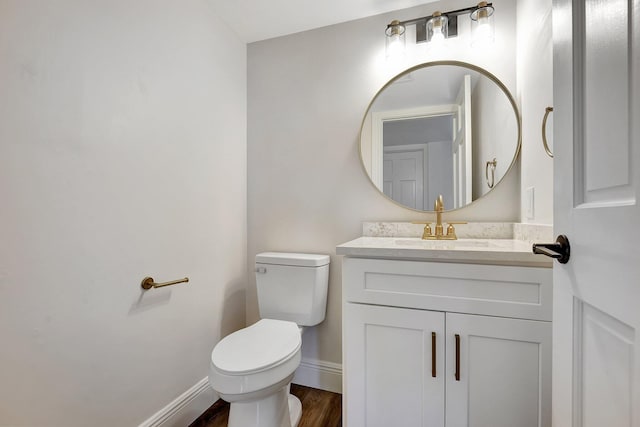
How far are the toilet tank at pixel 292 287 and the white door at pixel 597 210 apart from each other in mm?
1095

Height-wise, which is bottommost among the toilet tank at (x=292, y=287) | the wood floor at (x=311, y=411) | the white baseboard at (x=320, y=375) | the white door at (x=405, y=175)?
the wood floor at (x=311, y=411)

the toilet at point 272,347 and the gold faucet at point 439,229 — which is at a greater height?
the gold faucet at point 439,229

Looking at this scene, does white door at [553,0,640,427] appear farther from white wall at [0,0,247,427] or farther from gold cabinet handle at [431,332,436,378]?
white wall at [0,0,247,427]

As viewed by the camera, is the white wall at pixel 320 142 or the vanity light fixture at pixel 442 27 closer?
the vanity light fixture at pixel 442 27

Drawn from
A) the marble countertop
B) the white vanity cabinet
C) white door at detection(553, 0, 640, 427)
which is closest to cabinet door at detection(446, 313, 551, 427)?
the white vanity cabinet

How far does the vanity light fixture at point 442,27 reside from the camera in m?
1.45

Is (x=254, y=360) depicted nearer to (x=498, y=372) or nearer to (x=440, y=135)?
(x=498, y=372)

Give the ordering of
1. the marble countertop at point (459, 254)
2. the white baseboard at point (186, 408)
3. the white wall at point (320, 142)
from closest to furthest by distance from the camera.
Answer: the marble countertop at point (459, 254) < the white baseboard at point (186, 408) < the white wall at point (320, 142)

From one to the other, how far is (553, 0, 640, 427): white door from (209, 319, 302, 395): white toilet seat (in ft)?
2.85

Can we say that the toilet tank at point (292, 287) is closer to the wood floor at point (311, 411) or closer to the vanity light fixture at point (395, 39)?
the wood floor at point (311, 411)

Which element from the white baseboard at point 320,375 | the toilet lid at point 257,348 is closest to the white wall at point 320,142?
the white baseboard at point 320,375

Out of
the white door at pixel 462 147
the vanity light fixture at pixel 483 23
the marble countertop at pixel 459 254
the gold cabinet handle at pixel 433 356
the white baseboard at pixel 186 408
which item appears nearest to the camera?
the marble countertop at pixel 459 254

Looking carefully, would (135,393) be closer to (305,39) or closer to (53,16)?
(53,16)

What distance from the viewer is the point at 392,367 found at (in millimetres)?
1136
